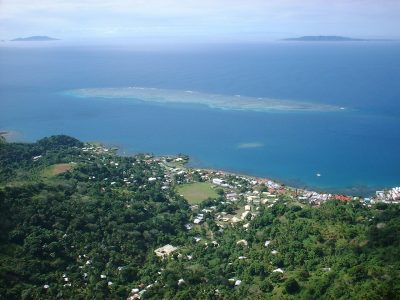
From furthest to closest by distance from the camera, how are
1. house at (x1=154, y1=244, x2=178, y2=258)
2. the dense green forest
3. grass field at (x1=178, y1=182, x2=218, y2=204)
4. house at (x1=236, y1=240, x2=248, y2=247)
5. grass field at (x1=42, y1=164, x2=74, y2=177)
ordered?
grass field at (x1=42, y1=164, x2=74, y2=177)
grass field at (x1=178, y1=182, x2=218, y2=204)
house at (x1=236, y1=240, x2=248, y2=247)
house at (x1=154, y1=244, x2=178, y2=258)
the dense green forest

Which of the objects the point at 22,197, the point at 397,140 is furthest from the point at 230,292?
the point at 397,140

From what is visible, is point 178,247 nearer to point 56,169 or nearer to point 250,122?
point 56,169

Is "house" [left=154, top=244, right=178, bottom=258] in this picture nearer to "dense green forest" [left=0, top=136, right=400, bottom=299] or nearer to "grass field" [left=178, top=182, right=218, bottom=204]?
"dense green forest" [left=0, top=136, right=400, bottom=299]

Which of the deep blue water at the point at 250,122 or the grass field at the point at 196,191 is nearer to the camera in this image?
the grass field at the point at 196,191

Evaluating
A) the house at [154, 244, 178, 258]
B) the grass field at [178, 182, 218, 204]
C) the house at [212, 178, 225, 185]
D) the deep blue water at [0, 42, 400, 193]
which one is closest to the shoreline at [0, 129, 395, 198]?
the deep blue water at [0, 42, 400, 193]

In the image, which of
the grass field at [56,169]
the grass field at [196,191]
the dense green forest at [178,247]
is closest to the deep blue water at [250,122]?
the grass field at [196,191]

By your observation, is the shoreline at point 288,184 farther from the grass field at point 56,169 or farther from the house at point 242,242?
the house at point 242,242

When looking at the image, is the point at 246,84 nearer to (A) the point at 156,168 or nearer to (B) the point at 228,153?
(B) the point at 228,153
